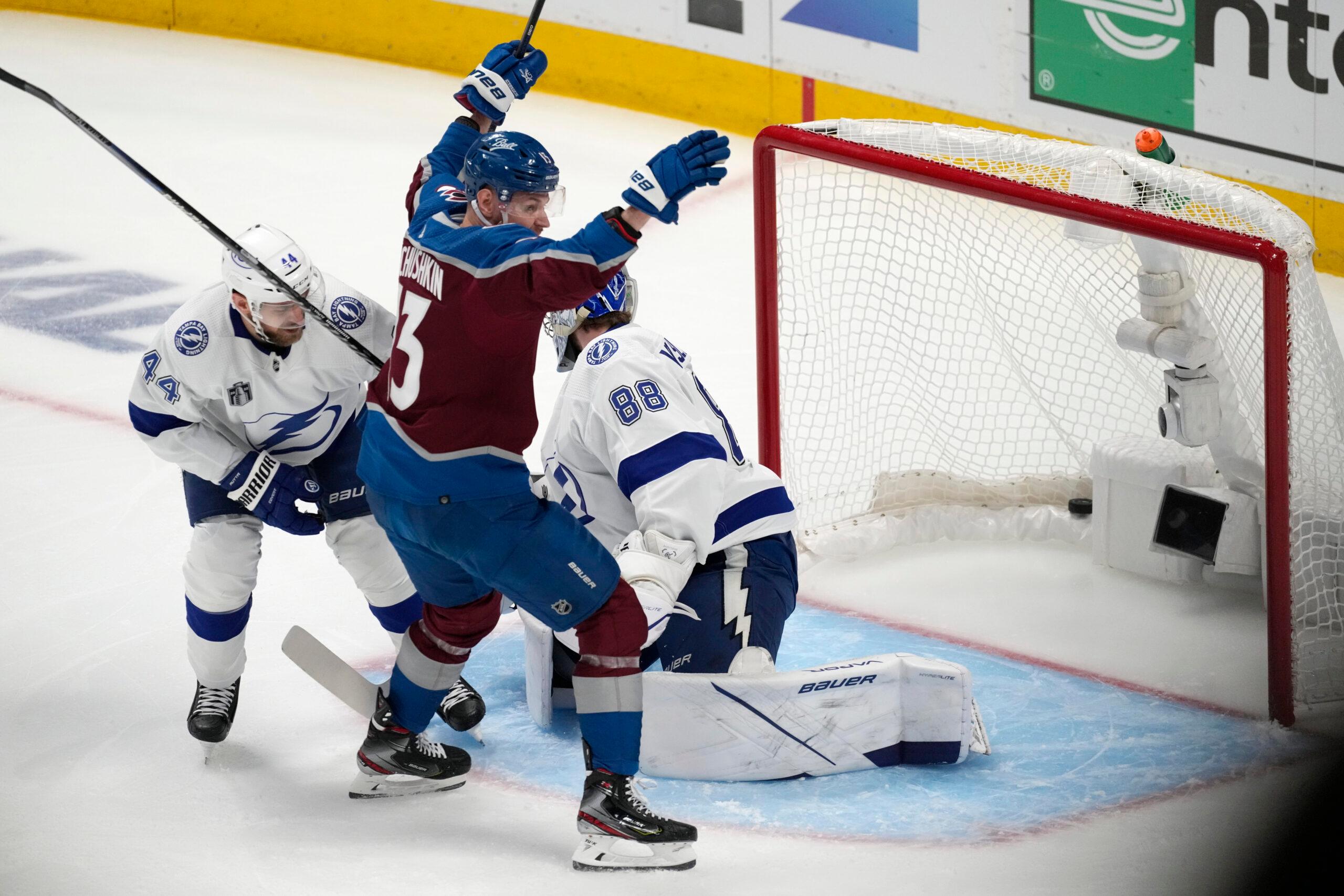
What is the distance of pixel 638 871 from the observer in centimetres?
267

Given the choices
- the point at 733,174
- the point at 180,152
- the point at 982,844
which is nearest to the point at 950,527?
the point at 982,844

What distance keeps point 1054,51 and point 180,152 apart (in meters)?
3.60

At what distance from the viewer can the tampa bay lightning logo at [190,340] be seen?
3043mm

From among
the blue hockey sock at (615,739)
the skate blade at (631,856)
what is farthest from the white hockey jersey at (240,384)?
the skate blade at (631,856)

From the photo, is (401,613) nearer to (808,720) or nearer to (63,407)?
(808,720)

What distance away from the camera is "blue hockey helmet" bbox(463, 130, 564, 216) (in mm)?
2578

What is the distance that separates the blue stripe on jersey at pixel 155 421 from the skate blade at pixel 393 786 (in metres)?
0.73

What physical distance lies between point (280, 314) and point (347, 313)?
0.48 ft

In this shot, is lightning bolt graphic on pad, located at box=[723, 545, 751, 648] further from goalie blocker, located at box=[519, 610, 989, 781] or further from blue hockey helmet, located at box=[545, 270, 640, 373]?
blue hockey helmet, located at box=[545, 270, 640, 373]

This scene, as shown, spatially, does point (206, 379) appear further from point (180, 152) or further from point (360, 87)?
point (360, 87)

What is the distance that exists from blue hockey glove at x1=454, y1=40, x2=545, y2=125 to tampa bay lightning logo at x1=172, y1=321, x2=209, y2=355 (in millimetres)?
662

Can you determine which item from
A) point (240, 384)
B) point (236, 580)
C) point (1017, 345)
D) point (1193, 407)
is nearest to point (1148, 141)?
point (1193, 407)

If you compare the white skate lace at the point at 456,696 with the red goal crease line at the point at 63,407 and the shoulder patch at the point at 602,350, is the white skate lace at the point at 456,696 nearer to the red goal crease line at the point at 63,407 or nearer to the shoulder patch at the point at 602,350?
the shoulder patch at the point at 602,350

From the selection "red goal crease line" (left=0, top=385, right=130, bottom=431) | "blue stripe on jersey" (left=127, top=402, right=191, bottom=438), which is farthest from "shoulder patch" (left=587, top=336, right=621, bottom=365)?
"red goal crease line" (left=0, top=385, right=130, bottom=431)
